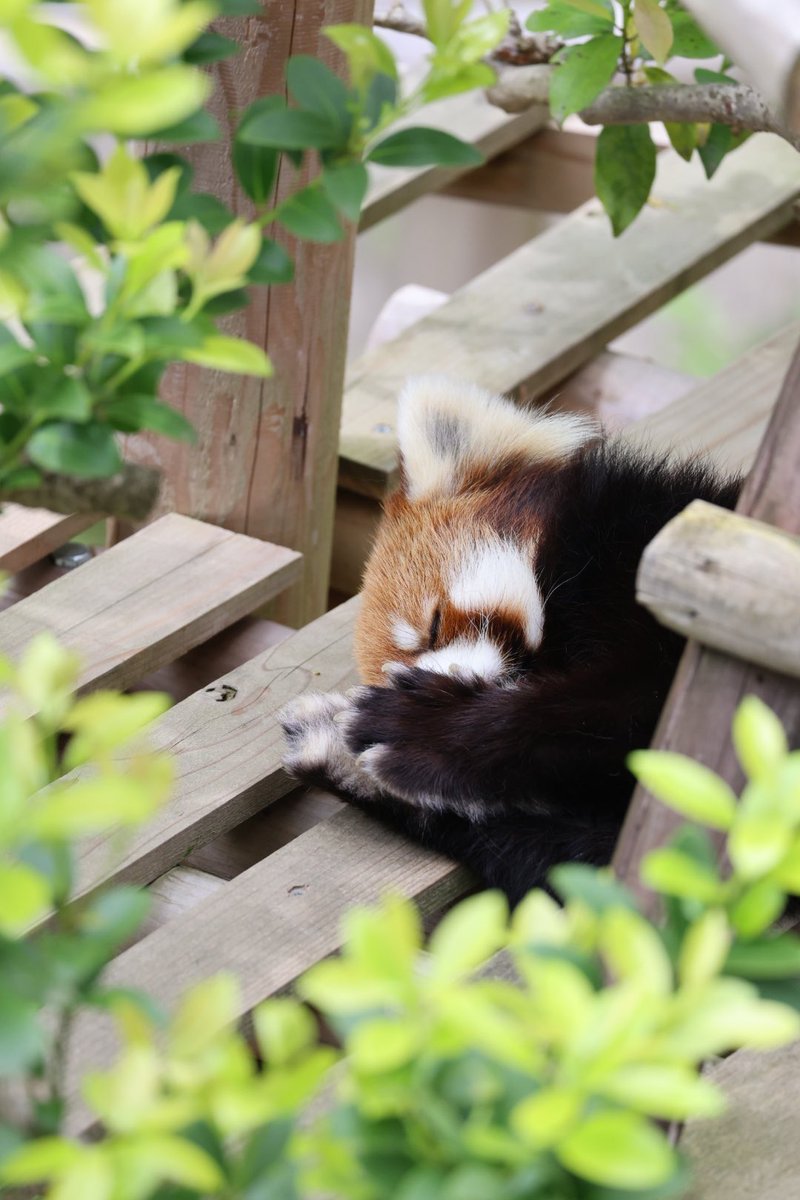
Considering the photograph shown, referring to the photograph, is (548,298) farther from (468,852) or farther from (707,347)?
(707,347)

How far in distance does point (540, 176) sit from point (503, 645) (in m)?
→ 2.37

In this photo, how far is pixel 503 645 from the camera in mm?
2049

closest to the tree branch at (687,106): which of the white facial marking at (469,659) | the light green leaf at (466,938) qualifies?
the white facial marking at (469,659)

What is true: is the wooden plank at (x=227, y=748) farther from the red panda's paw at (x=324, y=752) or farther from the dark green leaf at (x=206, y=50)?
the dark green leaf at (x=206, y=50)

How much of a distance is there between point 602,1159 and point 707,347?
253 inches

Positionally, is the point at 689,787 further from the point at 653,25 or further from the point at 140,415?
the point at 653,25

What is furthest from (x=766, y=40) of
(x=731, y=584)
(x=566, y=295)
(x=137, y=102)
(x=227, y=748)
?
(x=566, y=295)

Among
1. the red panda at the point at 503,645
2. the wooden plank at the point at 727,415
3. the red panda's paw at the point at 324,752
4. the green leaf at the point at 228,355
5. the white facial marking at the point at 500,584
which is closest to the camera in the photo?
the green leaf at the point at 228,355

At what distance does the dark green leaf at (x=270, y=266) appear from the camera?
1.11m

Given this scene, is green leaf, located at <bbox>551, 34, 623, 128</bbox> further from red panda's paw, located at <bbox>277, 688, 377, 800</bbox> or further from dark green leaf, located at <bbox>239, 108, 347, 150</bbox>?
dark green leaf, located at <bbox>239, 108, 347, 150</bbox>

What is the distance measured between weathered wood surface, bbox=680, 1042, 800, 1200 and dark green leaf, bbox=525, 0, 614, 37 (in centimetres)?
149

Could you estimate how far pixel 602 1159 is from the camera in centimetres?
72

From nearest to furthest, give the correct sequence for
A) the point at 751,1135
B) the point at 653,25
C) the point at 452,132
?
the point at 751,1135 → the point at 653,25 → the point at 452,132

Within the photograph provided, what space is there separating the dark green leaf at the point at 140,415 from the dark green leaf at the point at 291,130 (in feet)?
0.72
